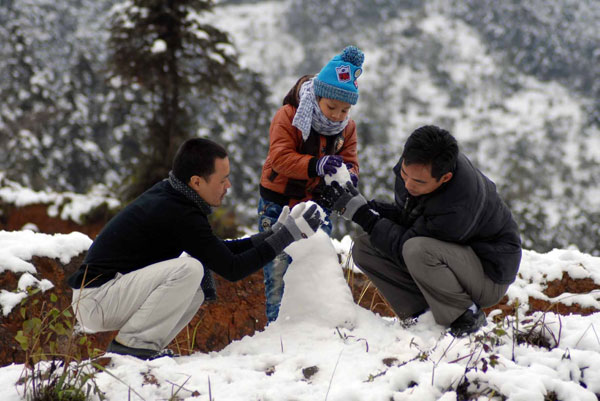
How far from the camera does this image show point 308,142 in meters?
3.62

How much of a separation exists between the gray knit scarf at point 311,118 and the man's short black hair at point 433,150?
0.80 metres

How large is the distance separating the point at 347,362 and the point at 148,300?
1.19 meters

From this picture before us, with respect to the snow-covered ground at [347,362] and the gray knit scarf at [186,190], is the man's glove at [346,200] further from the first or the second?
the gray knit scarf at [186,190]

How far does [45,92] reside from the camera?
26219mm

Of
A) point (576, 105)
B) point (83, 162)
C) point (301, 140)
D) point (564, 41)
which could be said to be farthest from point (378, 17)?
point (301, 140)

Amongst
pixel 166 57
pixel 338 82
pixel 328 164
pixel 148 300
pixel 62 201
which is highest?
pixel 338 82

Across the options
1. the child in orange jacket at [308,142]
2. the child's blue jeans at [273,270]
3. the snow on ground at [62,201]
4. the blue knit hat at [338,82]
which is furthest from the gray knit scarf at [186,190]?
the snow on ground at [62,201]

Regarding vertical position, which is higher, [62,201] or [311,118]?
[311,118]

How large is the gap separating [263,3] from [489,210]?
243 feet

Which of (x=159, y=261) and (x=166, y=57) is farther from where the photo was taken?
(x=166, y=57)

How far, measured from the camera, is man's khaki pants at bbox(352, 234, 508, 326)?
9.85 ft

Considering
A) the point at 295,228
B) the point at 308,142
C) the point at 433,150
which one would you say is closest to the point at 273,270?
the point at 295,228

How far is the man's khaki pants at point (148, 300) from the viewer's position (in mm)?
2801

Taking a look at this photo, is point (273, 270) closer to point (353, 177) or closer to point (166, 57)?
point (353, 177)
